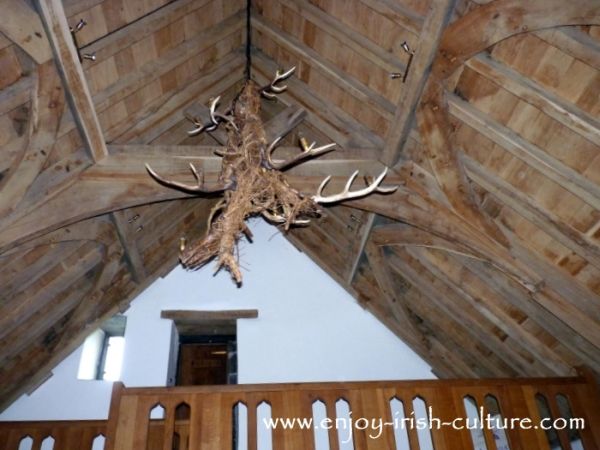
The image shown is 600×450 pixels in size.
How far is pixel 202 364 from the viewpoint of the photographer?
611cm

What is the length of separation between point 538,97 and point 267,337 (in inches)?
174

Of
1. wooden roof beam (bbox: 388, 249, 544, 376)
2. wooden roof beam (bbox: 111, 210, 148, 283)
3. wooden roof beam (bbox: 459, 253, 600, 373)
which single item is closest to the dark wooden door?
wooden roof beam (bbox: 111, 210, 148, 283)

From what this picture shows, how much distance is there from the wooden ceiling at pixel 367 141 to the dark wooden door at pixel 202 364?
1.58 m

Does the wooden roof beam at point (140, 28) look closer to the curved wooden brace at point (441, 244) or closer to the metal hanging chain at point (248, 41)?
the metal hanging chain at point (248, 41)

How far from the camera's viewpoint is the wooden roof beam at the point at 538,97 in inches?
95.6

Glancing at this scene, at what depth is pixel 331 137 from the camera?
4.24 m

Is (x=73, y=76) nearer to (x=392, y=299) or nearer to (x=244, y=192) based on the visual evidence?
(x=244, y=192)

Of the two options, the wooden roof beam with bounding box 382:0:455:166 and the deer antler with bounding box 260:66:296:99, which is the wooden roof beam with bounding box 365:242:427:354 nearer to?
the wooden roof beam with bounding box 382:0:455:166

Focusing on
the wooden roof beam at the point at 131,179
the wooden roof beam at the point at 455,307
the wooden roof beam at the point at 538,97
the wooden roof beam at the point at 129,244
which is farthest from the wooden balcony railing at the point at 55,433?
the wooden roof beam at the point at 538,97

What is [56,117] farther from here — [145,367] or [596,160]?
[145,367]

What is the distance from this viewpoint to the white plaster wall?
5352mm

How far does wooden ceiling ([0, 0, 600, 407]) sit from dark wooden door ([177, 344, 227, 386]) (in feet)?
5.20

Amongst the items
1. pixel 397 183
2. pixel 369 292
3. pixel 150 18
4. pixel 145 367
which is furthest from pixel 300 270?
pixel 150 18

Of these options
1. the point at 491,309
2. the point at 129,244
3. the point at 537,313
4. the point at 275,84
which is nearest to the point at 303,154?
the point at 275,84
